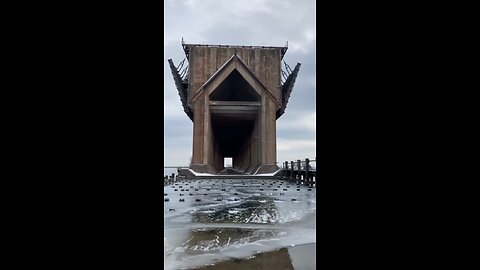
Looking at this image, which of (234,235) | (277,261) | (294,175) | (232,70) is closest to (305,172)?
(294,175)

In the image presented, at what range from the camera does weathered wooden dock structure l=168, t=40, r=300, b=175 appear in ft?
91.8

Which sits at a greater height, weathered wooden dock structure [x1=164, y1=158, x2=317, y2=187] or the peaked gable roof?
the peaked gable roof

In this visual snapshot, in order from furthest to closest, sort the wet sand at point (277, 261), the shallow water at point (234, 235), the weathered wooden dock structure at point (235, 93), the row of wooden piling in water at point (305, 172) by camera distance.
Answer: the weathered wooden dock structure at point (235, 93) < the row of wooden piling in water at point (305, 172) < the shallow water at point (234, 235) < the wet sand at point (277, 261)

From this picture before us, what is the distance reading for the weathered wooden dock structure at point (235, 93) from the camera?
91.8 feet

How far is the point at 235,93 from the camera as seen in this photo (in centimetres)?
3422

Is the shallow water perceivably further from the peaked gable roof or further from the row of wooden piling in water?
the peaked gable roof

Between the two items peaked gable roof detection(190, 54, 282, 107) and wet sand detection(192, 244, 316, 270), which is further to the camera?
peaked gable roof detection(190, 54, 282, 107)

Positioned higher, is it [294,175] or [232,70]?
[232,70]

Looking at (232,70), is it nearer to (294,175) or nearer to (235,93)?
(235,93)

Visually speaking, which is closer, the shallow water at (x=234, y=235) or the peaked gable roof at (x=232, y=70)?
the shallow water at (x=234, y=235)

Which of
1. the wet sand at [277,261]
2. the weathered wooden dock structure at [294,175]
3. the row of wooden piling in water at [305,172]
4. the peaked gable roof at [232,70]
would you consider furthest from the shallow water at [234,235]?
the peaked gable roof at [232,70]

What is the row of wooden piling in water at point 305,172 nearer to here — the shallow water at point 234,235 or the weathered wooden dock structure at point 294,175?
the weathered wooden dock structure at point 294,175

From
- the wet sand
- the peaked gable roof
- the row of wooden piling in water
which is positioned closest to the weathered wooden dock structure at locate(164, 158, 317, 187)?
the row of wooden piling in water
